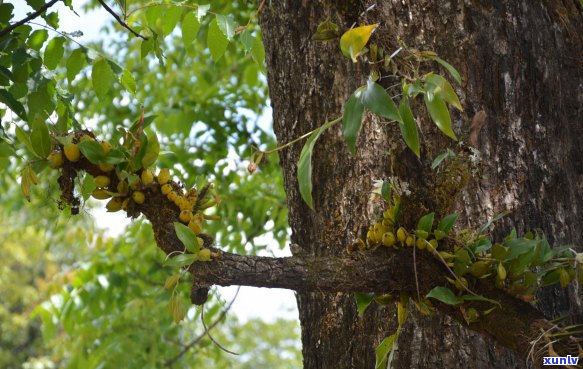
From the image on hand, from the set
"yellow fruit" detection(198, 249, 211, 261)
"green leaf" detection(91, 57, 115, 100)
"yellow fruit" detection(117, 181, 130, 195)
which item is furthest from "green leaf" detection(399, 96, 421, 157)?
"green leaf" detection(91, 57, 115, 100)

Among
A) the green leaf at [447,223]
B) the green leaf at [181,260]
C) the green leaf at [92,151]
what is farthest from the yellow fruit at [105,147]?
the green leaf at [447,223]

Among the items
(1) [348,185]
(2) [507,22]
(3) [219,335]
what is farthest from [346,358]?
(3) [219,335]

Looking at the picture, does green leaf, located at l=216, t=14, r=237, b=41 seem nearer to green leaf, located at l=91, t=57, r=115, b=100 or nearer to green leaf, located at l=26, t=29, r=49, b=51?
green leaf, located at l=91, t=57, r=115, b=100

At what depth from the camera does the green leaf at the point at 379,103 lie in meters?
1.06

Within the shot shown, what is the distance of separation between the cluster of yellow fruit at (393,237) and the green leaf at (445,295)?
0.07m

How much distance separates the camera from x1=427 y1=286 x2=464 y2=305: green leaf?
1.27 metres

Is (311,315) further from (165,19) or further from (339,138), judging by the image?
(165,19)

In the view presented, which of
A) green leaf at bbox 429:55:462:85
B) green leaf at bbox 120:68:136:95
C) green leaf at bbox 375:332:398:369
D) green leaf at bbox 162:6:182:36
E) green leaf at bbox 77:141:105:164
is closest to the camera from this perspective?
green leaf at bbox 429:55:462:85

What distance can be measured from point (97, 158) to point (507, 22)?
926mm

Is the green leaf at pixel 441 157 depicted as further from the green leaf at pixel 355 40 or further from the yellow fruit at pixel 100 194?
the yellow fruit at pixel 100 194

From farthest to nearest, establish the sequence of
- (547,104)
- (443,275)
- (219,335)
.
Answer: (219,335) → (547,104) → (443,275)

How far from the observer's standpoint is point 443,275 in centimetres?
134

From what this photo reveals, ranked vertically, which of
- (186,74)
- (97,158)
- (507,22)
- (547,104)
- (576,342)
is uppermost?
(186,74)

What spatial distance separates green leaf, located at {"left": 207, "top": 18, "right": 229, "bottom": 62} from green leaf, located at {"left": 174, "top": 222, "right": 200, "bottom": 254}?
65cm
